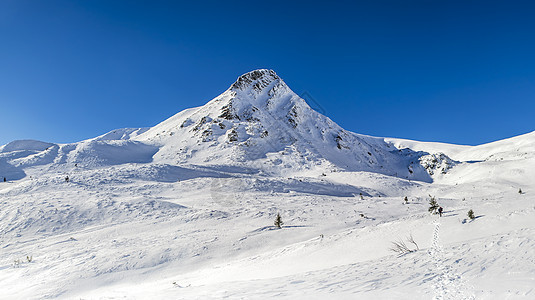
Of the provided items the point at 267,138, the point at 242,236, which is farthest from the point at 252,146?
the point at 242,236

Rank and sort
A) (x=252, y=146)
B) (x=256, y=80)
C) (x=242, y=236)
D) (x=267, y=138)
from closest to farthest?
(x=242, y=236)
(x=252, y=146)
(x=267, y=138)
(x=256, y=80)

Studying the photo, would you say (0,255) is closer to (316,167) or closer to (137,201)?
(137,201)

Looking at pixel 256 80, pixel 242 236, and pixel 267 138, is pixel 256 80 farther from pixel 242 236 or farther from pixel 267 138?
pixel 242 236

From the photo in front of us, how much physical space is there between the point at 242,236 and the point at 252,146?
36304 mm

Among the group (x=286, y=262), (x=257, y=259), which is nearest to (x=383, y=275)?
(x=286, y=262)

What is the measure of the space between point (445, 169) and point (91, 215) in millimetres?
62017

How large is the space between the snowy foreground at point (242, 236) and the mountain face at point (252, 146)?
93 cm

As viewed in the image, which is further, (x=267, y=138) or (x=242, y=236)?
(x=267, y=138)

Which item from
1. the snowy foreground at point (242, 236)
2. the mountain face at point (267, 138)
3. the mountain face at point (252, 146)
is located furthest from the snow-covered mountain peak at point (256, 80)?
the snowy foreground at point (242, 236)

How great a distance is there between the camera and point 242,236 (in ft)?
42.7

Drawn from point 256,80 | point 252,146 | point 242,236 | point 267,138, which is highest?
point 256,80

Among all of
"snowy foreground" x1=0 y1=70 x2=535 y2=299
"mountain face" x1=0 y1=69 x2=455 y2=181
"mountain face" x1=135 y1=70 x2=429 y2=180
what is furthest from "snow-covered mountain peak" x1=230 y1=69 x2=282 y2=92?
"snowy foreground" x1=0 y1=70 x2=535 y2=299

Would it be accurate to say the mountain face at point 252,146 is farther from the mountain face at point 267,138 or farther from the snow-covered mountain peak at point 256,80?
the snow-covered mountain peak at point 256,80

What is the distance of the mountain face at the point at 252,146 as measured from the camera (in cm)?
3967
